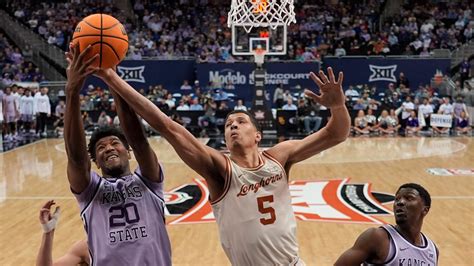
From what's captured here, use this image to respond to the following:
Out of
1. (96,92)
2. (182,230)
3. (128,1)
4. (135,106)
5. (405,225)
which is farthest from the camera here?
(128,1)

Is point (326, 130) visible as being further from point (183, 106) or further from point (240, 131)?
point (183, 106)

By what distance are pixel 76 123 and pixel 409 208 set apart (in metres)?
1.95

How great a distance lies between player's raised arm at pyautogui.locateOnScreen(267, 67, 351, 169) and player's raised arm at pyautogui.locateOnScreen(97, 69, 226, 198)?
1.33 feet

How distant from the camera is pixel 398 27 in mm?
25703

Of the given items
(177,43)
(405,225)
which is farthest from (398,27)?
(405,225)

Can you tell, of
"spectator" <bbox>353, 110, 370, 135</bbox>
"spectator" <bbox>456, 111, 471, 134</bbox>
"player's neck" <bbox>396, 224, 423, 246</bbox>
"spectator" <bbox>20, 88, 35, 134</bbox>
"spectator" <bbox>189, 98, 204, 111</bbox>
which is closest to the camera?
"player's neck" <bbox>396, 224, 423, 246</bbox>

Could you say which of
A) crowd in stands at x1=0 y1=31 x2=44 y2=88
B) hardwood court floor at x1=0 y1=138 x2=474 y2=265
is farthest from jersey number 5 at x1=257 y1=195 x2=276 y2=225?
crowd in stands at x1=0 y1=31 x2=44 y2=88

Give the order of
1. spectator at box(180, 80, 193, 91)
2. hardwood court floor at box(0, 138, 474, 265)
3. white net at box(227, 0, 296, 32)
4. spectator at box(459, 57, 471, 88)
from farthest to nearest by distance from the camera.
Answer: spectator at box(459, 57, 471, 88), spectator at box(180, 80, 193, 91), white net at box(227, 0, 296, 32), hardwood court floor at box(0, 138, 474, 265)

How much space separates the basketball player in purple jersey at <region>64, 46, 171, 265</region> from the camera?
2959 mm

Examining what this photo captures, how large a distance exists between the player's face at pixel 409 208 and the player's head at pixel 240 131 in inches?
36.4

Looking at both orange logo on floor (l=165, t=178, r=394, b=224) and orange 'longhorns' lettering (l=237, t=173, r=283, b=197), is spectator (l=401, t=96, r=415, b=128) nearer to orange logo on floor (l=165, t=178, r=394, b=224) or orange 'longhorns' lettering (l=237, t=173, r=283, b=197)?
orange logo on floor (l=165, t=178, r=394, b=224)

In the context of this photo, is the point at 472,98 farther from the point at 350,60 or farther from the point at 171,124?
the point at 171,124

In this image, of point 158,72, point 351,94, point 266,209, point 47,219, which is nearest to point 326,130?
point 266,209

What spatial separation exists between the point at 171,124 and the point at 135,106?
0.79 feet
